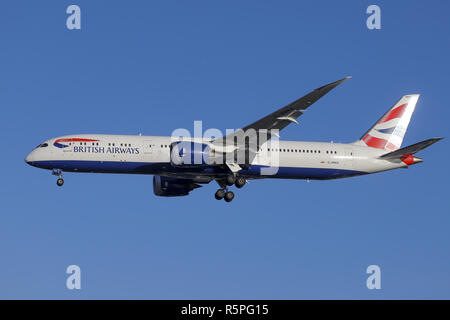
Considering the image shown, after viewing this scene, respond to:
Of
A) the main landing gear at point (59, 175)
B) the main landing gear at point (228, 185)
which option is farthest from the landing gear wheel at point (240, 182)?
the main landing gear at point (59, 175)

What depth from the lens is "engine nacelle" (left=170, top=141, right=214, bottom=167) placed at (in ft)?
178

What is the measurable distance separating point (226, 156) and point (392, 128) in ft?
52.9

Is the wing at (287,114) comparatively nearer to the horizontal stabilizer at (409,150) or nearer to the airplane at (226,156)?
the airplane at (226,156)

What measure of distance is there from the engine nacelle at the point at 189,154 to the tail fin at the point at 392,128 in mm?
15034

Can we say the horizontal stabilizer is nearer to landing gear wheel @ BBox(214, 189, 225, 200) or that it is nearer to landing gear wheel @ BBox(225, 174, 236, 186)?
landing gear wheel @ BBox(225, 174, 236, 186)

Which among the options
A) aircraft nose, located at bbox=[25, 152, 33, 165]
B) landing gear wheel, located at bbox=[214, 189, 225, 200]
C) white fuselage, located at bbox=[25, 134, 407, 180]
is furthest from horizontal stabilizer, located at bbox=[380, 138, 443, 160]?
aircraft nose, located at bbox=[25, 152, 33, 165]

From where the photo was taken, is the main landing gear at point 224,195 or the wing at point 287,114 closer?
the wing at point 287,114

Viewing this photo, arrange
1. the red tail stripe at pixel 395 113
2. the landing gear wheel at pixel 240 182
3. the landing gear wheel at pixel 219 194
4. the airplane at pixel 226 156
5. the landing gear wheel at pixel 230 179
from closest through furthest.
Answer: the airplane at pixel 226 156
the landing gear wheel at pixel 230 179
the landing gear wheel at pixel 240 182
the landing gear wheel at pixel 219 194
the red tail stripe at pixel 395 113

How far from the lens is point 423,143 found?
2219 inches

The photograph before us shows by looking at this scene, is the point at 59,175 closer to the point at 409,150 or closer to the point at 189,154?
the point at 189,154

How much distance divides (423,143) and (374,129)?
27.3 feet

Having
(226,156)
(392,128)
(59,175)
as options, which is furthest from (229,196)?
(392,128)

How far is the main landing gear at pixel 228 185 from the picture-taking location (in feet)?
189
